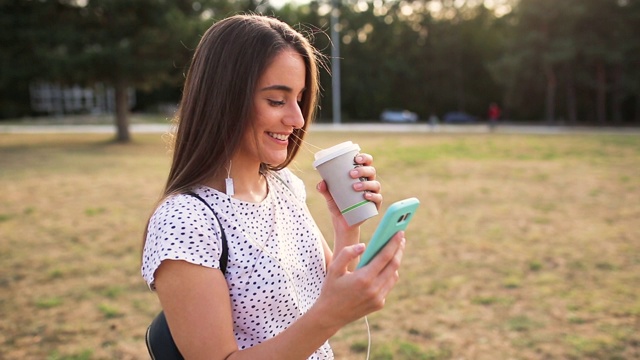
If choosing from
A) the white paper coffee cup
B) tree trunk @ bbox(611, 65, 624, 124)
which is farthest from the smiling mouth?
tree trunk @ bbox(611, 65, 624, 124)

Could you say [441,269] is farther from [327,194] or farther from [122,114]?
[122,114]

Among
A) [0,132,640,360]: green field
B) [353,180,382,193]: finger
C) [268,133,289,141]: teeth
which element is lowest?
[0,132,640,360]: green field

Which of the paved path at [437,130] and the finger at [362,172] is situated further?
the paved path at [437,130]

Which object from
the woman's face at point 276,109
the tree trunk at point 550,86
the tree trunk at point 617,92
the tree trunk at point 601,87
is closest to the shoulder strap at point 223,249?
the woman's face at point 276,109

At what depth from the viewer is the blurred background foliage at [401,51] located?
20.4 metres

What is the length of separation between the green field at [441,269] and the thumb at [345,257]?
2.57 ft

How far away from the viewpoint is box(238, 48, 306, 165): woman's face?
1.48 metres

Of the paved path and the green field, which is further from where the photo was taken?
the paved path

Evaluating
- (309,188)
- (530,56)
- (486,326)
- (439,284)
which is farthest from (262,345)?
(530,56)

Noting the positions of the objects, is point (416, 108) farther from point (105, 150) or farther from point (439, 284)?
point (439, 284)

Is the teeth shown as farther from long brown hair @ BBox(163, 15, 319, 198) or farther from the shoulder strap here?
the shoulder strap

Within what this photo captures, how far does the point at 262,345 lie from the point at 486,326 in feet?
10.9

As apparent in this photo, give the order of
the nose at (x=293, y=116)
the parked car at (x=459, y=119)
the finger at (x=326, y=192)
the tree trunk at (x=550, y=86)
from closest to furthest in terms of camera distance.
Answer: the nose at (x=293, y=116), the finger at (x=326, y=192), the tree trunk at (x=550, y=86), the parked car at (x=459, y=119)

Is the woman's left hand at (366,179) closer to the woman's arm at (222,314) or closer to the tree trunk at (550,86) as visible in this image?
the woman's arm at (222,314)
